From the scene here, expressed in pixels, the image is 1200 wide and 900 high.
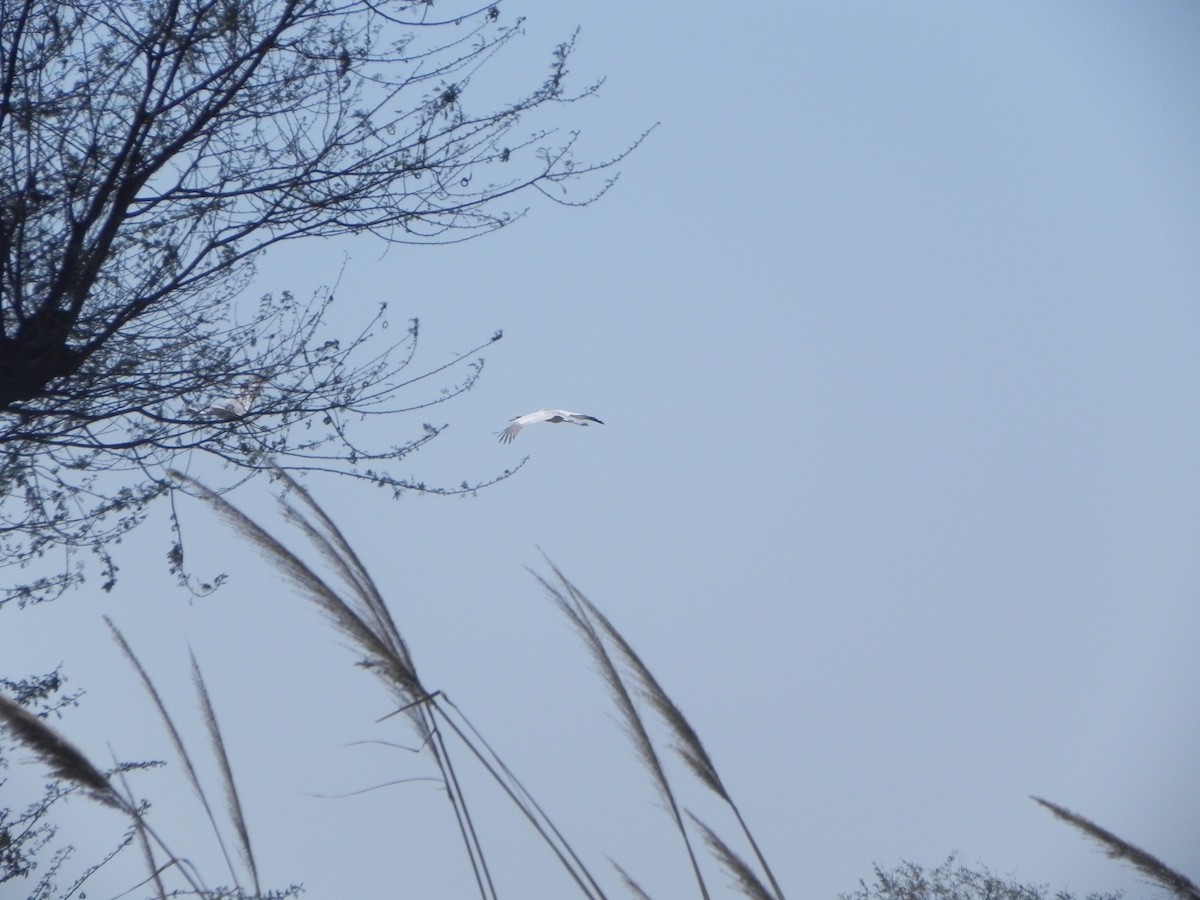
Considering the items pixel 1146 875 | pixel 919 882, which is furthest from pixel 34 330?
pixel 919 882

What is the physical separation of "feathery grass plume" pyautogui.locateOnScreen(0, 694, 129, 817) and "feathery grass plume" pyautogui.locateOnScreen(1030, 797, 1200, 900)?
8.56 ft

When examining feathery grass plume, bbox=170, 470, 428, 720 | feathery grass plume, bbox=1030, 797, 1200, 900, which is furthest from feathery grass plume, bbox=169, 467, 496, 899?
feathery grass plume, bbox=1030, 797, 1200, 900

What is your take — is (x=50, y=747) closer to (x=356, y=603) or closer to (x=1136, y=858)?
(x=356, y=603)

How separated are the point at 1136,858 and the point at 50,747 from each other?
2882 millimetres

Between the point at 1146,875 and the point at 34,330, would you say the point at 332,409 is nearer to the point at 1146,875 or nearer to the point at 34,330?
the point at 34,330

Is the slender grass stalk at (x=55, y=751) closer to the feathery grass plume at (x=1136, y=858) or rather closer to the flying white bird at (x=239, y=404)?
the flying white bird at (x=239, y=404)

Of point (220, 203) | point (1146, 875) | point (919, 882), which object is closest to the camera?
point (1146, 875)

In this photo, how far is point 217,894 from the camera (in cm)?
377

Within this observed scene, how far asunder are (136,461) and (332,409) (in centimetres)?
63

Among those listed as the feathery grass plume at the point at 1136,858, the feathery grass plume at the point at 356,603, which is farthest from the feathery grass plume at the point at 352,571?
the feathery grass plume at the point at 1136,858

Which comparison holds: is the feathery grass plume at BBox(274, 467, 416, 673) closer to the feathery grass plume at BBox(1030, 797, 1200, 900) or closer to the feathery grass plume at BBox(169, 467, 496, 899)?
the feathery grass plume at BBox(169, 467, 496, 899)

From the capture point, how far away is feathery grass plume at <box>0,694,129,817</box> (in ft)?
10.5

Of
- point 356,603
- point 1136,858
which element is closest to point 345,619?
point 356,603

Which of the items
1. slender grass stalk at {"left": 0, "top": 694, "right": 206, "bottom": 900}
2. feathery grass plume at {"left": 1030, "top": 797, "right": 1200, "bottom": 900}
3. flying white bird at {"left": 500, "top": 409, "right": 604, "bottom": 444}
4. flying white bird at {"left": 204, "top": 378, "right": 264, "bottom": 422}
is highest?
flying white bird at {"left": 500, "top": 409, "right": 604, "bottom": 444}
